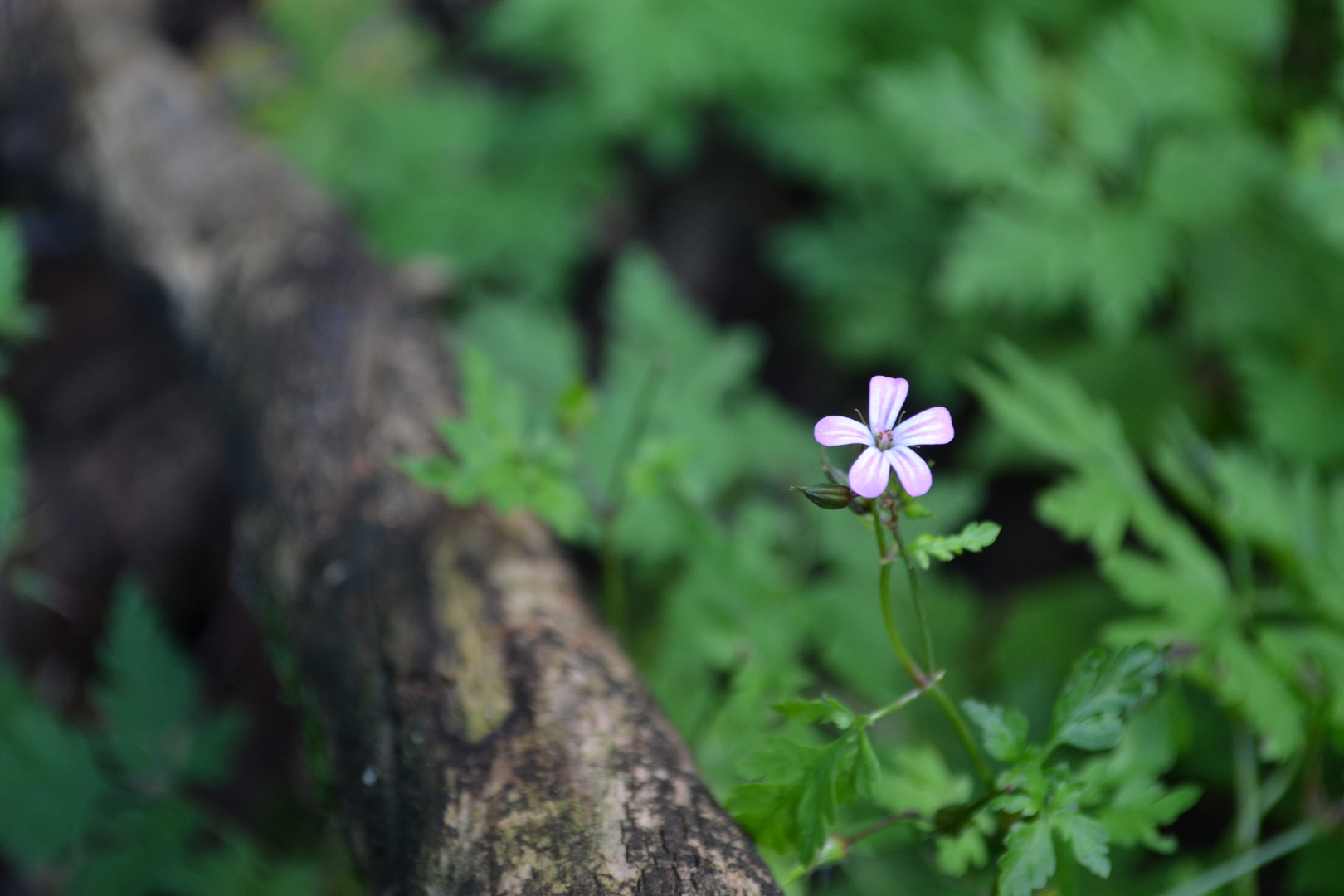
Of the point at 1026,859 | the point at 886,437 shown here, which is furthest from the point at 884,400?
the point at 1026,859

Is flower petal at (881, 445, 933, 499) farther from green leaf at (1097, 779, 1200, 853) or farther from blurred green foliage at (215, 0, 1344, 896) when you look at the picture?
green leaf at (1097, 779, 1200, 853)

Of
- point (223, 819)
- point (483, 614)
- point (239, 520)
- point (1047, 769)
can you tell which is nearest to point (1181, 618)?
point (1047, 769)

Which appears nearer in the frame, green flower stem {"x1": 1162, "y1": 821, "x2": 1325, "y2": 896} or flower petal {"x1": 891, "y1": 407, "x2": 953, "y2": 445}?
flower petal {"x1": 891, "y1": 407, "x2": 953, "y2": 445}

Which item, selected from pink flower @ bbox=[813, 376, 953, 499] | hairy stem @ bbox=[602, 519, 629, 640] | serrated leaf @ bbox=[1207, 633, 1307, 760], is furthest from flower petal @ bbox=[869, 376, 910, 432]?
serrated leaf @ bbox=[1207, 633, 1307, 760]

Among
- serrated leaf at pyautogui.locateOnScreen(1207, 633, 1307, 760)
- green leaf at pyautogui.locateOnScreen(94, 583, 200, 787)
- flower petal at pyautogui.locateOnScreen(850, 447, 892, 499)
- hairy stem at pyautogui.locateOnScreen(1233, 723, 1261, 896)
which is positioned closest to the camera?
flower petal at pyautogui.locateOnScreen(850, 447, 892, 499)

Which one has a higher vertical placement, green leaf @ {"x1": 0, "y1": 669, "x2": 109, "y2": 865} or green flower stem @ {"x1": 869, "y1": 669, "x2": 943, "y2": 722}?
green leaf @ {"x1": 0, "y1": 669, "x2": 109, "y2": 865}

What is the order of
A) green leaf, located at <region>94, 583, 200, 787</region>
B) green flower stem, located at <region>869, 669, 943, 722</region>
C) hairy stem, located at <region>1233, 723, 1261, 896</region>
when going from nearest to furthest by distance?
1. green flower stem, located at <region>869, 669, 943, 722</region>
2. hairy stem, located at <region>1233, 723, 1261, 896</region>
3. green leaf, located at <region>94, 583, 200, 787</region>

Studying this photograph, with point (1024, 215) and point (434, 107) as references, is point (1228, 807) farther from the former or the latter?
point (434, 107)

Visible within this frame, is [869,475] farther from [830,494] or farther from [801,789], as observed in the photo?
[801,789]

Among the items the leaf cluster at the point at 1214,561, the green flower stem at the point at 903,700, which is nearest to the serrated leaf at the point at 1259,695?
the leaf cluster at the point at 1214,561
